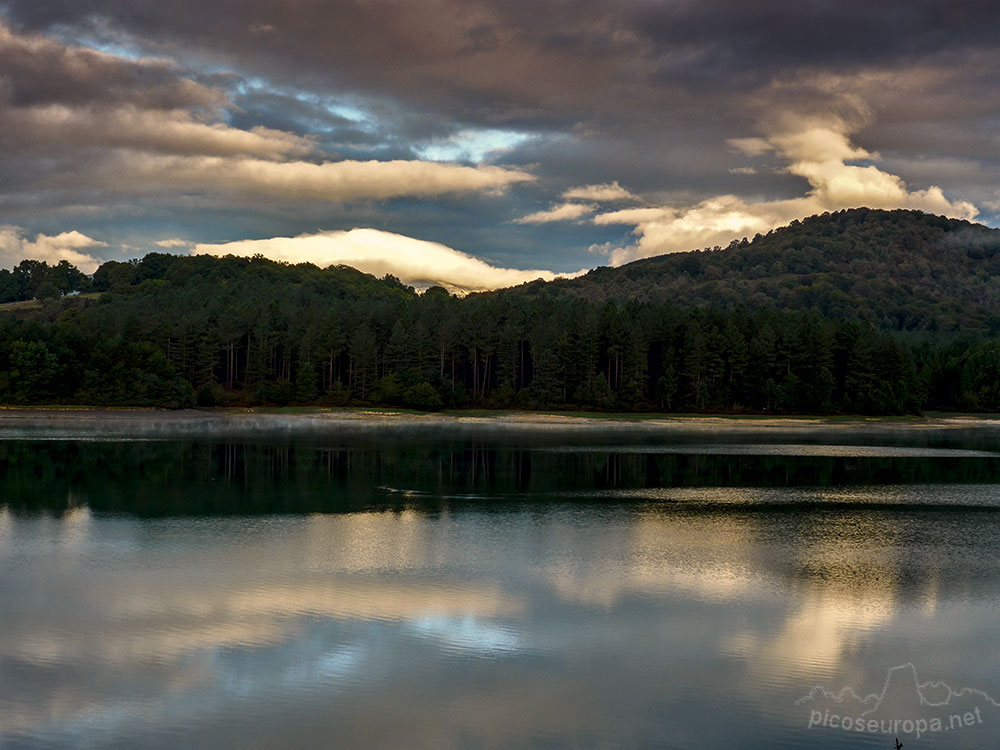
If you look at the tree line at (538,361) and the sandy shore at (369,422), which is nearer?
the sandy shore at (369,422)

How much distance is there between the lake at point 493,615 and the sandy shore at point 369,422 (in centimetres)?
5693

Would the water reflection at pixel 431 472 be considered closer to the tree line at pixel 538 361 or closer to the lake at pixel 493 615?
the lake at pixel 493 615

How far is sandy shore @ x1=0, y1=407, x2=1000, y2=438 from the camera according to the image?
102850 mm

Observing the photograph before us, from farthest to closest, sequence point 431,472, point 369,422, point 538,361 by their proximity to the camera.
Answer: point 538,361
point 369,422
point 431,472

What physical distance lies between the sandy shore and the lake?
5693 centimetres

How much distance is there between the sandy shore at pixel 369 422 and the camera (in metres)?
103

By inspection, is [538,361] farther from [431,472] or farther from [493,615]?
[493,615]

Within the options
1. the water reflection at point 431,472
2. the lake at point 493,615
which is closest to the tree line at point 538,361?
the water reflection at point 431,472

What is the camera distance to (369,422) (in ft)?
394

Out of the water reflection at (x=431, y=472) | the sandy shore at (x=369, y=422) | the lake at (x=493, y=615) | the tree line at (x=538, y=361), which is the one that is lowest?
the sandy shore at (x=369, y=422)

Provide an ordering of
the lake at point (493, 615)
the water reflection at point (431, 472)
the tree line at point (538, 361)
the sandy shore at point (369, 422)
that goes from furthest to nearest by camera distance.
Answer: the tree line at point (538, 361), the sandy shore at point (369, 422), the water reflection at point (431, 472), the lake at point (493, 615)

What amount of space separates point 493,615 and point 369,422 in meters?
99.1

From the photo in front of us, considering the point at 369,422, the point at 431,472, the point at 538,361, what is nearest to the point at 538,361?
the point at 538,361

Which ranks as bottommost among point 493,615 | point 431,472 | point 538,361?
point 431,472
